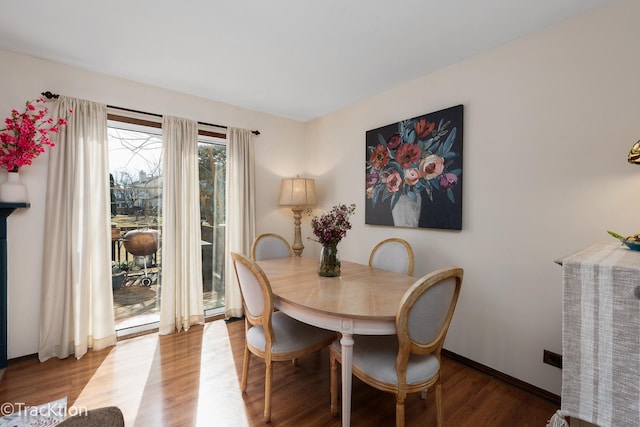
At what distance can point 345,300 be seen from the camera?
161cm

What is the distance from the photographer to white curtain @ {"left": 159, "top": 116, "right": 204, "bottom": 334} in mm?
2834

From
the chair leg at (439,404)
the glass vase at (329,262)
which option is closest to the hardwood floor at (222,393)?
the chair leg at (439,404)

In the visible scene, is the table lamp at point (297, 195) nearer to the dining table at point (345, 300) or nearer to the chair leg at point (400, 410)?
the dining table at point (345, 300)

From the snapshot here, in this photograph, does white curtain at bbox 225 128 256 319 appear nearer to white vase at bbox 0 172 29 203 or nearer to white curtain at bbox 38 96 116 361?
white curtain at bbox 38 96 116 361

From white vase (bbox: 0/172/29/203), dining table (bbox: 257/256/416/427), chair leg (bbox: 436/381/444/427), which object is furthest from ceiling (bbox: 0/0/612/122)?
chair leg (bbox: 436/381/444/427)

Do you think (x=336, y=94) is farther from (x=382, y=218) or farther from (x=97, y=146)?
(x=97, y=146)

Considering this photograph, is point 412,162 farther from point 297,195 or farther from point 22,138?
point 22,138

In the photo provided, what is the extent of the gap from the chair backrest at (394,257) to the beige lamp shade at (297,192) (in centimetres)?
122

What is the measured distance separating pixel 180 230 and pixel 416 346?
2.51 metres

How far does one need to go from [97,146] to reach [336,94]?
236cm

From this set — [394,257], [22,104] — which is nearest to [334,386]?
[394,257]

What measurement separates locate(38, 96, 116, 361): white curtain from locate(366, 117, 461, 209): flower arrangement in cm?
261

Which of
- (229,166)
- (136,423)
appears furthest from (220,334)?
(229,166)

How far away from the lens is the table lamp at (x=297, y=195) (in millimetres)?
3457
